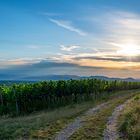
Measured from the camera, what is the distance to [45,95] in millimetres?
72125

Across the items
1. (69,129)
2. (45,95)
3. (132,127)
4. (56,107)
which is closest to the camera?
(132,127)

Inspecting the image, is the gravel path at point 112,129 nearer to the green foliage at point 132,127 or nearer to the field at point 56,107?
the field at point 56,107

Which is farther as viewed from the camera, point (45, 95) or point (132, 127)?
point (45, 95)

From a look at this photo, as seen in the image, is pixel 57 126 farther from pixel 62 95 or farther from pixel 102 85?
pixel 102 85

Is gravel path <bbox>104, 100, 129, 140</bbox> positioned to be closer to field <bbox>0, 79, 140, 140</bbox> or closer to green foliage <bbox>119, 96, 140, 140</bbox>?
field <bbox>0, 79, 140, 140</bbox>

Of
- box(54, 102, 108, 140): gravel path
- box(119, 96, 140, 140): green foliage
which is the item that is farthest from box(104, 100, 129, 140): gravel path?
box(54, 102, 108, 140): gravel path

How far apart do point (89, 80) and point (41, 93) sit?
1508 cm

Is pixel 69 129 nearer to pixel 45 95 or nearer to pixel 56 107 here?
pixel 56 107

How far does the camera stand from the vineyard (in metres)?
66.5

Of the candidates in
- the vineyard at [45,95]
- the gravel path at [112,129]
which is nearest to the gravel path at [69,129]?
the gravel path at [112,129]

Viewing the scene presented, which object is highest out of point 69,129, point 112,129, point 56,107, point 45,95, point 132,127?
point 132,127

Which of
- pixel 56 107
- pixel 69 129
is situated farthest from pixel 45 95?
pixel 69 129

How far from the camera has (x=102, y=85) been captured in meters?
85.8

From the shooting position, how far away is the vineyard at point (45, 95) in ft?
218
